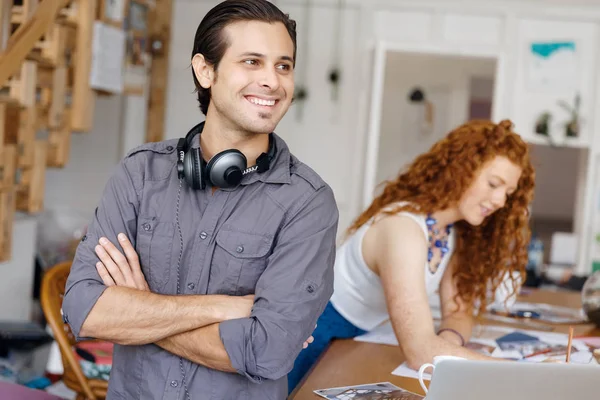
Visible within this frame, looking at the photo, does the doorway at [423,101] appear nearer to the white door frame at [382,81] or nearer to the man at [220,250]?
the white door frame at [382,81]

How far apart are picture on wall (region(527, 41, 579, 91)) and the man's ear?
451cm

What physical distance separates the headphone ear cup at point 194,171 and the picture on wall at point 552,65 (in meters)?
4.60

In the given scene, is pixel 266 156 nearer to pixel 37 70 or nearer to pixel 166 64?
pixel 37 70

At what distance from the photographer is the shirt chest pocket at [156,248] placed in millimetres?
1617

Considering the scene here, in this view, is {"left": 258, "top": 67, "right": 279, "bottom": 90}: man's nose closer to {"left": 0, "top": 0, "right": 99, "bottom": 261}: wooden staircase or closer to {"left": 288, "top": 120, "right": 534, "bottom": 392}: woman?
{"left": 288, "top": 120, "right": 534, "bottom": 392}: woman

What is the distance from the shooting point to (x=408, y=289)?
2078mm

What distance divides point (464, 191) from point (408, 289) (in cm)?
39

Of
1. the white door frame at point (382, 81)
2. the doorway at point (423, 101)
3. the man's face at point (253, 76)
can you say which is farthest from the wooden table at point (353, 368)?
the doorway at point (423, 101)

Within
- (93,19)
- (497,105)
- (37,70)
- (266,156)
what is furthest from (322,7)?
(266,156)

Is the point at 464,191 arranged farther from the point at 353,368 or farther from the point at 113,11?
the point at 113,11

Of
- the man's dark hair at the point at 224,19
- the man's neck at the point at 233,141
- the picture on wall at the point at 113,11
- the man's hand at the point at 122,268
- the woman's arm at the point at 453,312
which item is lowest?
the woman's arm at the point at 453,312

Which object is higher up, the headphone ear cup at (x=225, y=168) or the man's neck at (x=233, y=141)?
the man's neck at (x=233, y=141)

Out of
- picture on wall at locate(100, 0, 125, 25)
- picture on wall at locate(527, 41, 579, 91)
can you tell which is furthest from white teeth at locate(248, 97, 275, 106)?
picture on wall at locate(527, 41, 579, 91)

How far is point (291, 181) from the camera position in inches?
65.4
